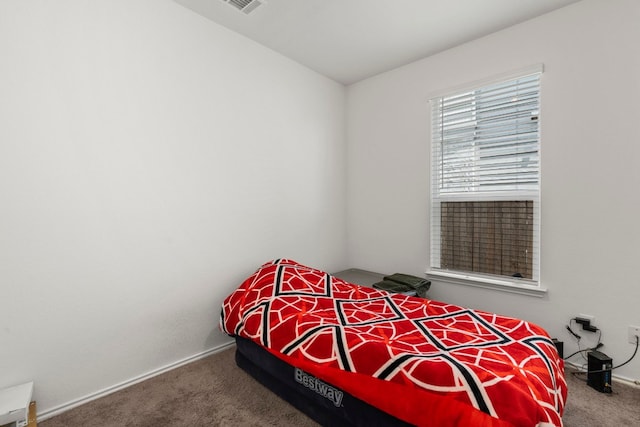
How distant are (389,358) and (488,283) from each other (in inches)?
Answer: 68.1

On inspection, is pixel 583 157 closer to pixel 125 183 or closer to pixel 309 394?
pixel 309 394

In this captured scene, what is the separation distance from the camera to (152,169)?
2.17m

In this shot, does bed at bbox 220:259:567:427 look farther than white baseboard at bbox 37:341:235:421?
No

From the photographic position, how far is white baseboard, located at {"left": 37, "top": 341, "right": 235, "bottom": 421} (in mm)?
1776

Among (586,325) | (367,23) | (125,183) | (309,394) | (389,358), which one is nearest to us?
(389,358)

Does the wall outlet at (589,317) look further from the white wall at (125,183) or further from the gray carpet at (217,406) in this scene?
the white wall at (125,183)

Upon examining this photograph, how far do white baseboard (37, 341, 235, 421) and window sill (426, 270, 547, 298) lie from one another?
2.05m

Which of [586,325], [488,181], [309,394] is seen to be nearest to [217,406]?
[309,394]

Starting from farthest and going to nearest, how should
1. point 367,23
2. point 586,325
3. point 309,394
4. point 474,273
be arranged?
point 474,273
point 367,23
point 586,325
point 309,394

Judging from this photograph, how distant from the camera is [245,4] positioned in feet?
7.35

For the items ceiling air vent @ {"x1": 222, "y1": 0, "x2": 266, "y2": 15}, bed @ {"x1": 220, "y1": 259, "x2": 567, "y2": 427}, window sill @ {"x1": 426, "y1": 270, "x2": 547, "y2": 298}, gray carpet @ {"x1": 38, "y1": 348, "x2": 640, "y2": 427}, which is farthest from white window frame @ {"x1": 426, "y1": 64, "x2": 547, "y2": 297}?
ceiling air vent @ {"x1": 222, "y1": 0, "x2": 266, "y2": 15}

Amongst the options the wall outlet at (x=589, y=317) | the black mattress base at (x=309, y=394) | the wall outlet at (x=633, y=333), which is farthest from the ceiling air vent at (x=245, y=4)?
the wall outlet at (x=633, y=333)

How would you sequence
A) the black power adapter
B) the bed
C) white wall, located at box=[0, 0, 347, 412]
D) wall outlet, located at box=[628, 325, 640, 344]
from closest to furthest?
the bed → white wall, located at box=[0, 0, 347, 412] → wall outlet, located at box=[628, 325, 640, 344] → the black power adapter

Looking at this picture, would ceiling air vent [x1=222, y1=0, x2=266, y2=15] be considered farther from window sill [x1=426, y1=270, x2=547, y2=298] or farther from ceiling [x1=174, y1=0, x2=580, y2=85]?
window sill [x1=426, y1=270, x2=547, y2=298]
